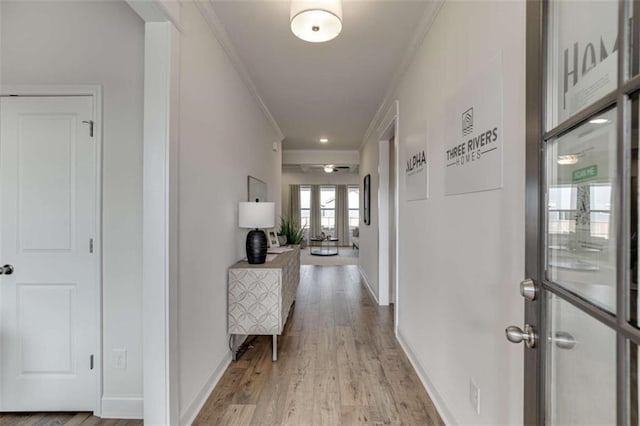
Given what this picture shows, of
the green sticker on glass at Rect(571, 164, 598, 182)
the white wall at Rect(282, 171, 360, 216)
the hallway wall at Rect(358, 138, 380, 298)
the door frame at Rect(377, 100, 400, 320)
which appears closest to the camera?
the green sticker on glass at Rect(571, 164, 598, 182)

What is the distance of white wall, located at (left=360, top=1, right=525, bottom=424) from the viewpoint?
1.19 m

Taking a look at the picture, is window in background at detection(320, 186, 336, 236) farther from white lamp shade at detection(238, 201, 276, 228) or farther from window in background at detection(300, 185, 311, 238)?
white lamp shade at detection(238, 201, 276, 228)

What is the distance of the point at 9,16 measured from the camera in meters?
1.94

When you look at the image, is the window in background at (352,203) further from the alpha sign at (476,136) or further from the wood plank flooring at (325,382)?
the alpha sign at (476,136)

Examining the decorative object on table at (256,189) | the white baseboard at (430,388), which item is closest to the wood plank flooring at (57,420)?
the white baseboard at (430,388)

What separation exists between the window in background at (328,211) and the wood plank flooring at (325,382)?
748 centimetres

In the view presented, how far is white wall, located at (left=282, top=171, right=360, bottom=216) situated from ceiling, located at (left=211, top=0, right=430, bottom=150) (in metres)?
6.43

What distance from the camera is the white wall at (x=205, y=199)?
179 centimetres

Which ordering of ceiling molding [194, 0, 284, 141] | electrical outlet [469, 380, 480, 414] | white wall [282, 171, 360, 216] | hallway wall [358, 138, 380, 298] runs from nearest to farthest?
1. electrical outlet [469, 380, 480, 414]
2. ceiling molding [194, 0, 284, 141]
3. hallway wall [358, 138, 380, 298]
4. white wall [282, 171, 360, 216]

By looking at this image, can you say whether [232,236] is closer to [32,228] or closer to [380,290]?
[32,228]

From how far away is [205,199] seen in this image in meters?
2.13

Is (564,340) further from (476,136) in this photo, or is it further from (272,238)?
(272,238)

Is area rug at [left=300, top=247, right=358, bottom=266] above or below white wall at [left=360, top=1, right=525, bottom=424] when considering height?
below

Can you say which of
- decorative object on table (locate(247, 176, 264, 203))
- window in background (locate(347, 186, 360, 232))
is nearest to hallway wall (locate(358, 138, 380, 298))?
decorative object on table (locate(247, 176, 264, 203))
